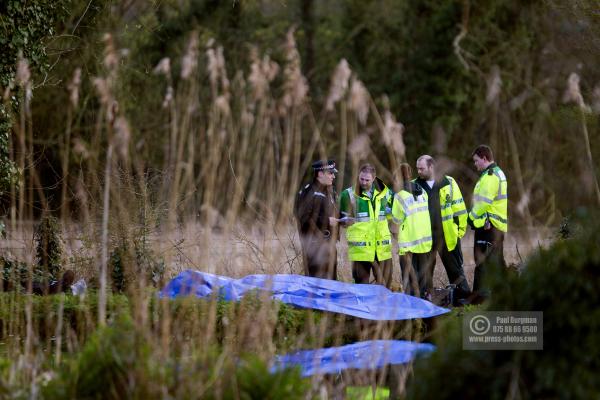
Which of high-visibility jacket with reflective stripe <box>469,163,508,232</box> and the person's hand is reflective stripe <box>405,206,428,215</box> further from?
the person's hand

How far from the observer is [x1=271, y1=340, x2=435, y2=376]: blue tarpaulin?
5.17m

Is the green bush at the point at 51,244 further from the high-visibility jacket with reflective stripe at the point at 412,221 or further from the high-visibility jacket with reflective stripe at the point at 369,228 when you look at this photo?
the high-visibility jacket with reflective stripe at the point at 412,221

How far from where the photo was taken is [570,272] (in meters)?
3.76

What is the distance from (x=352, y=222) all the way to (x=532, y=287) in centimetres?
687

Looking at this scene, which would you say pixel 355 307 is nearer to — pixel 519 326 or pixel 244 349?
pixel 244 349

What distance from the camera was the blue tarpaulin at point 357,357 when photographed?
5165 mm

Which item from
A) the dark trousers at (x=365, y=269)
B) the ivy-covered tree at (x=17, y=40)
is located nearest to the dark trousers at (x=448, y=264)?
the dark trousers at (x=365, y=269)

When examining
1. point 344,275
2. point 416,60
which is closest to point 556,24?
point 416,60

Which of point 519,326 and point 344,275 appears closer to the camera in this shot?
point 519,326

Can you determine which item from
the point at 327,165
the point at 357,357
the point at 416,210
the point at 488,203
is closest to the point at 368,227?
the point at 416,210

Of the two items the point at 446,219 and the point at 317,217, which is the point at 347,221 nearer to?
the point at 317,217

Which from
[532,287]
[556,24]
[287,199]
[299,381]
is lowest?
[299,381]

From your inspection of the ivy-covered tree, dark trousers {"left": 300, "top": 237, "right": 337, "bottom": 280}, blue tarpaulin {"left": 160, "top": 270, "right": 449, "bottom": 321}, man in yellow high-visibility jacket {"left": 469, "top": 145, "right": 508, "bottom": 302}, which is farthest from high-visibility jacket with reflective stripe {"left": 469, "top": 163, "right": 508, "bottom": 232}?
the ivy-covered tree

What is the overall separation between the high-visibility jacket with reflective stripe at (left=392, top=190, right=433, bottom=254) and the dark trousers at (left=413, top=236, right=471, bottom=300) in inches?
5.6
